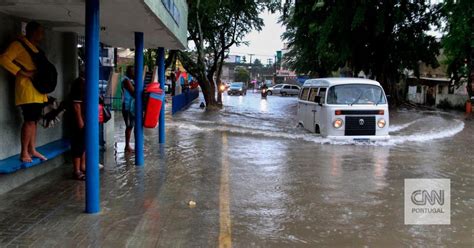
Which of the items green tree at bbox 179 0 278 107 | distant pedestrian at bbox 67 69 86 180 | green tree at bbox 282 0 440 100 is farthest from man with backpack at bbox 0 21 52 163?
green tree at bbox 282 0 440 100

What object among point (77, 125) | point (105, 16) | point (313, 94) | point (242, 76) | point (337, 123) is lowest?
point (337, 123)

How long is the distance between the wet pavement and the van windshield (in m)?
2.00

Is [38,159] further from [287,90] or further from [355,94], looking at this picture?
[287,90]

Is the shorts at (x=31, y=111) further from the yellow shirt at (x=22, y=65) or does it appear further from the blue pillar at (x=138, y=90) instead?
the blue pillar at (x=138, y=90)

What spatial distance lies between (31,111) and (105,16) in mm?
1691

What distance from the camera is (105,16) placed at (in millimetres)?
7137

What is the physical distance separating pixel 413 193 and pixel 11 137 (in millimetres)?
6102

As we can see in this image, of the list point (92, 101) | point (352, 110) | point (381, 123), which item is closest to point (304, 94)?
point (352, 110)

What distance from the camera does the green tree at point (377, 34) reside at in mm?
28172

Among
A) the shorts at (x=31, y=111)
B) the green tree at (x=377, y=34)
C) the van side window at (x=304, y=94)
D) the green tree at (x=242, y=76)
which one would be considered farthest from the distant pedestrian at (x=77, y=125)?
the green tree at (x=242, y=76)

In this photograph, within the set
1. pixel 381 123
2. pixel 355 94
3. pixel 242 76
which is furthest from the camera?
pixel 242 76

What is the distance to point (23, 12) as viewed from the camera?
6.89 meters

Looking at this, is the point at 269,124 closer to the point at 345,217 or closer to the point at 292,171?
the point at 292,171

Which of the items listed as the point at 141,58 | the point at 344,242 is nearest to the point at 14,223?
the point at 344,242
